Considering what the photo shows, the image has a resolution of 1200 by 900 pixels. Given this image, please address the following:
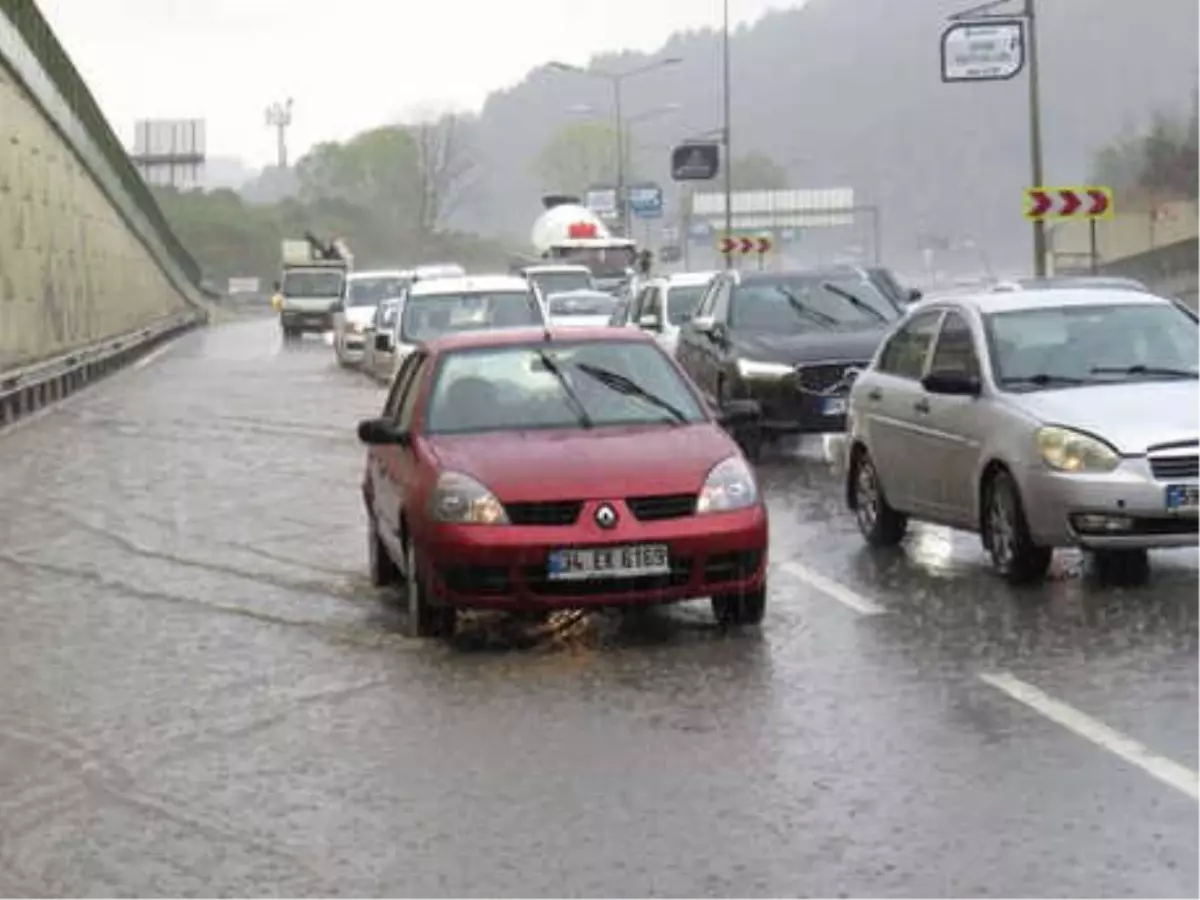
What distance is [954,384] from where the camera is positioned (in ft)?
37.4

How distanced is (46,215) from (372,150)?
149 m

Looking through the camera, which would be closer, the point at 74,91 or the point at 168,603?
the point at 168,603

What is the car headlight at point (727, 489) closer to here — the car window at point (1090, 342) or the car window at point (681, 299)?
the car window at point (1090, 342)

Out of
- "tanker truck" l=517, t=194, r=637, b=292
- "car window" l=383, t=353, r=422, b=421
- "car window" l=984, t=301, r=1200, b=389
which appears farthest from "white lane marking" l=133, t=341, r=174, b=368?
"car window" l=984, t=301, r=1200, b=389

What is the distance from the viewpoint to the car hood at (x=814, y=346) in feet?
62.4

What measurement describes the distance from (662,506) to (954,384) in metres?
2.50

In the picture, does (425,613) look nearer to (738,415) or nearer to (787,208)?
(738,415)

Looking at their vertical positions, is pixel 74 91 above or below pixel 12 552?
above

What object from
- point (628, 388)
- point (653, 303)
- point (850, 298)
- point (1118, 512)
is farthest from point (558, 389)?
point (653, 303)

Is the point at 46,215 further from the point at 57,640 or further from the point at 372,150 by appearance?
the point at 372,150

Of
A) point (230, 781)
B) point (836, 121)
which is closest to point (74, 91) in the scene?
point (230, 781)

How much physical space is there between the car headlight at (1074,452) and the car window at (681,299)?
16.4m

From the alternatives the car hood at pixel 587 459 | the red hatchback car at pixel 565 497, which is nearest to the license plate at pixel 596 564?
the red hatchback car at pixel 565 497

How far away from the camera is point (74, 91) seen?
4441 centimetres
